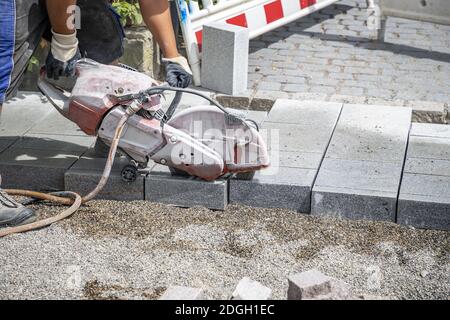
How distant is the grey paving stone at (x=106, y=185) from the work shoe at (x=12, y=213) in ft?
1.32

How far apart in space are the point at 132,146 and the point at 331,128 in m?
1.52

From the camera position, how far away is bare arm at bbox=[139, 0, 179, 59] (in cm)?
516

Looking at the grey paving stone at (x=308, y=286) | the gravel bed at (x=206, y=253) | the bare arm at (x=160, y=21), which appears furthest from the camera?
the bare arm at (x=160, y=21)

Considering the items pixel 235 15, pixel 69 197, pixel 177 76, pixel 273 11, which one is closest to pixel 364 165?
pixel 177 76

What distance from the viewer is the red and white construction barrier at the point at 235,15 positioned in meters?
6.91

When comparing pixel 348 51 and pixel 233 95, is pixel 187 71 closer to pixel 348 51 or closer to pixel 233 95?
pixel 233 95

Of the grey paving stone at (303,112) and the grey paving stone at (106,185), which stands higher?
the grey paving stone at (303,112)

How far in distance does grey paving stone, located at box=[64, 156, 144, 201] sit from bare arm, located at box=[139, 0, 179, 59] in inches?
31.3

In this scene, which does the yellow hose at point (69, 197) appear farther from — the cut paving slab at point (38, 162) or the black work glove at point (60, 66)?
the black work glove at point (60, 66)

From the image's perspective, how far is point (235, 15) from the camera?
23.8 ft

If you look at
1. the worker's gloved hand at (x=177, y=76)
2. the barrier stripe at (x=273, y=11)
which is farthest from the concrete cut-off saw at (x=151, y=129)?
the barrier stripe at (x=273, y=11)

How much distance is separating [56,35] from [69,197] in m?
0.96

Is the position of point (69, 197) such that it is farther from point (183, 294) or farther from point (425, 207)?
point (425, 207)
